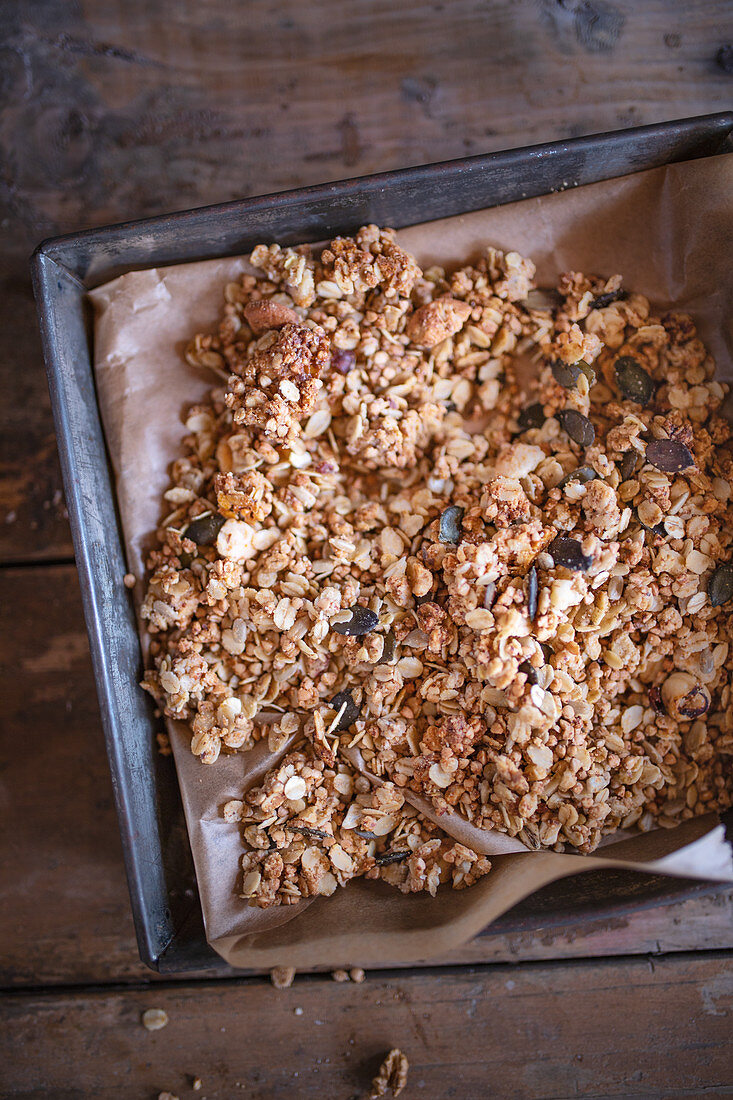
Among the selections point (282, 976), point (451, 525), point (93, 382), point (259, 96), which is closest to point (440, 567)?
point (451, 525)

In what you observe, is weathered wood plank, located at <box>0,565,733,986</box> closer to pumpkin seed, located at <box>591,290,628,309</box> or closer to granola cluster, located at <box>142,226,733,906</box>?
granola cluster, located at <box>142,226,733,906</box>

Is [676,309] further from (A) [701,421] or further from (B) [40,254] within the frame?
(B) [40,254]

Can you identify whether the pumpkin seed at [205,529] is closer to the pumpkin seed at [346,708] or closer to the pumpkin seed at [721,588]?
the pumpkin seed at [346,708]

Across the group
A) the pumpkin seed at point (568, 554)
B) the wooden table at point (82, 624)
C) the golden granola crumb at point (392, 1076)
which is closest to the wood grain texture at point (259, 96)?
the wooden table at point (82, 624)

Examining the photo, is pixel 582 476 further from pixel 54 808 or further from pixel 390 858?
pixel 54 808

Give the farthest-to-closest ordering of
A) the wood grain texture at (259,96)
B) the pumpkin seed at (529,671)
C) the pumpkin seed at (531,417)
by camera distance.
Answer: the wood grain texture at (259,96)
the pumpkin seed at (531,417)
the pumpkin seed at (529,671)

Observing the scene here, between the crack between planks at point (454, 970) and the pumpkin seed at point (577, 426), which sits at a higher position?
the pumpkin seed at point (577, 426)

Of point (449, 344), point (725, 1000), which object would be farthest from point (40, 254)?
point (725, 1000)
